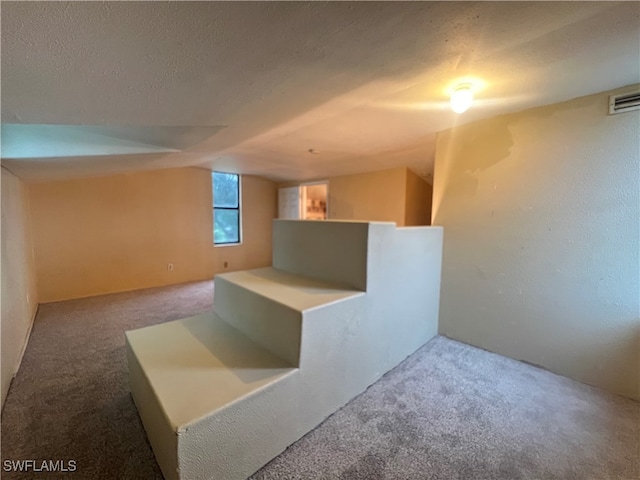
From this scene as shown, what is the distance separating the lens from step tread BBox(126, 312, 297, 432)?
1227mm

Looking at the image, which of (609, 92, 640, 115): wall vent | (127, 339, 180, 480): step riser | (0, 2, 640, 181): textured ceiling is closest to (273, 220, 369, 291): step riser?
(0, 2, 640, 181): textured ceiling

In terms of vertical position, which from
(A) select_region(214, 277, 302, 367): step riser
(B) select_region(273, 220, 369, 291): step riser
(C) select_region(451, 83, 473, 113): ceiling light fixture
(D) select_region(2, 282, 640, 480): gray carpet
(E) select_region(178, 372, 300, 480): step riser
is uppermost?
(C) select_region(451, 83, 473, 113): ceiling light fixture

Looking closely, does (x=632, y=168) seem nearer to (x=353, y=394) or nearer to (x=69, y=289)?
(x=353, y=394)

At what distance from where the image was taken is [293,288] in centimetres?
199

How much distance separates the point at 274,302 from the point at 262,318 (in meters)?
0.18

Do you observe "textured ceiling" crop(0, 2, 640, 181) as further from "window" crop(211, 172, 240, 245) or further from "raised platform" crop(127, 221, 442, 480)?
"window" crop(211, 172, 240, 245)

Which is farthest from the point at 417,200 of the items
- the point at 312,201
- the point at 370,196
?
the point at 312,201

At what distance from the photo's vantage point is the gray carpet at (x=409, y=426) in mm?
1378

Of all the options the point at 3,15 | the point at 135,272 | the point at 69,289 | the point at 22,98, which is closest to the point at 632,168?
the point at 3,15

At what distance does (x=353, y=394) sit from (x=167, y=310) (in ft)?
9.11

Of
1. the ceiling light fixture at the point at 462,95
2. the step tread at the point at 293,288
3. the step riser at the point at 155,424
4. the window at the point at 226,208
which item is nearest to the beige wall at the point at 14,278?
the step riser at the point at 155,424

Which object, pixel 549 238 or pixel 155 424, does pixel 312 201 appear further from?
pixel 155 424

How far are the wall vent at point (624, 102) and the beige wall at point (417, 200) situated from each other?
2.60 meters

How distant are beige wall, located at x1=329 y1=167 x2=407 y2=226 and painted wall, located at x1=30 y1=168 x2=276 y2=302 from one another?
2.09 meters
